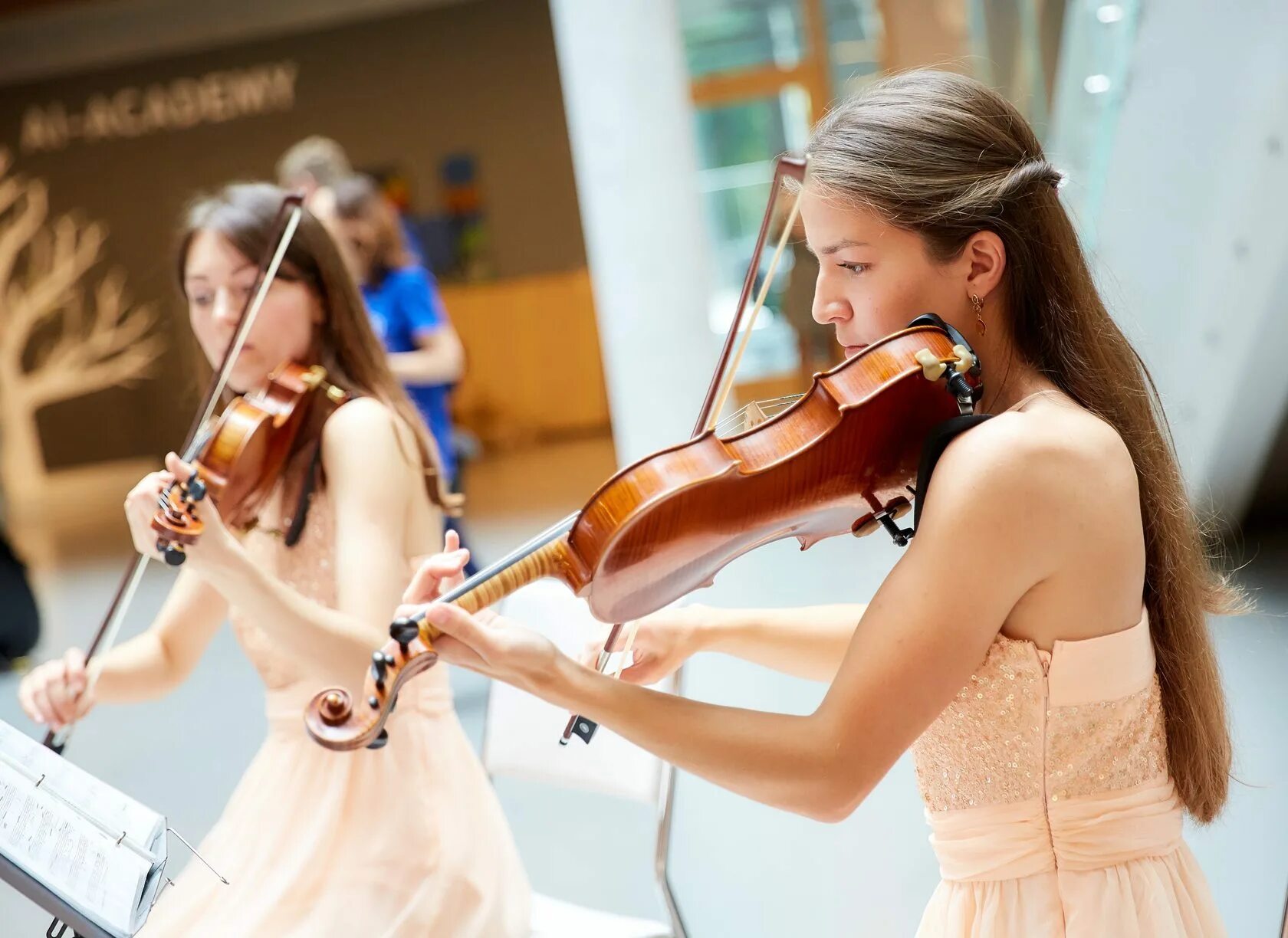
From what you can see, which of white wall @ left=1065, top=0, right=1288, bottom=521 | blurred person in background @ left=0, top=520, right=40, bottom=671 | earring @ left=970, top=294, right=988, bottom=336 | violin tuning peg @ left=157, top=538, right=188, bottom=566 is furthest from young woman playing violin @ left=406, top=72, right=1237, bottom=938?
blurred person in background @ left=0, top=520, right=40, bottom=671

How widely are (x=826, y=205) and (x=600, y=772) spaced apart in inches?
42.2

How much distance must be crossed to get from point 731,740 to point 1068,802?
34 centimetres

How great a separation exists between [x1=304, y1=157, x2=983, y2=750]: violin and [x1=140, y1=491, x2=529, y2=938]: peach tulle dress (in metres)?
0.59

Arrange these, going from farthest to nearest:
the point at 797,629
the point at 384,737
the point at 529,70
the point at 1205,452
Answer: the point at 529,70, the point at 1205,452, the point at 797,629, the point at 384,737

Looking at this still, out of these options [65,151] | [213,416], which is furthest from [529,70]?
Answer: [213,416]

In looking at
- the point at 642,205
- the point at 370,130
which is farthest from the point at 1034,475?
the point at 370,130

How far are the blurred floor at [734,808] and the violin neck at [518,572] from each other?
1002 millimetres

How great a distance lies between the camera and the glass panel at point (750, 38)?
20.1 ft

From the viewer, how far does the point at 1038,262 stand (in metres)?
1.22

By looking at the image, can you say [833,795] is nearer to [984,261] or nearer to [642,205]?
[984,261]

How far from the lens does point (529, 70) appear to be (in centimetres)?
963

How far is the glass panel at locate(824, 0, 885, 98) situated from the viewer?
18.7 ft

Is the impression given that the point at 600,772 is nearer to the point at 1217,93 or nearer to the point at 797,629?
the point at 797,629

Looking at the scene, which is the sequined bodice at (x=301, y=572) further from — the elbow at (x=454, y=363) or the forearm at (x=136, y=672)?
the elbow at (x=454, y=363)
